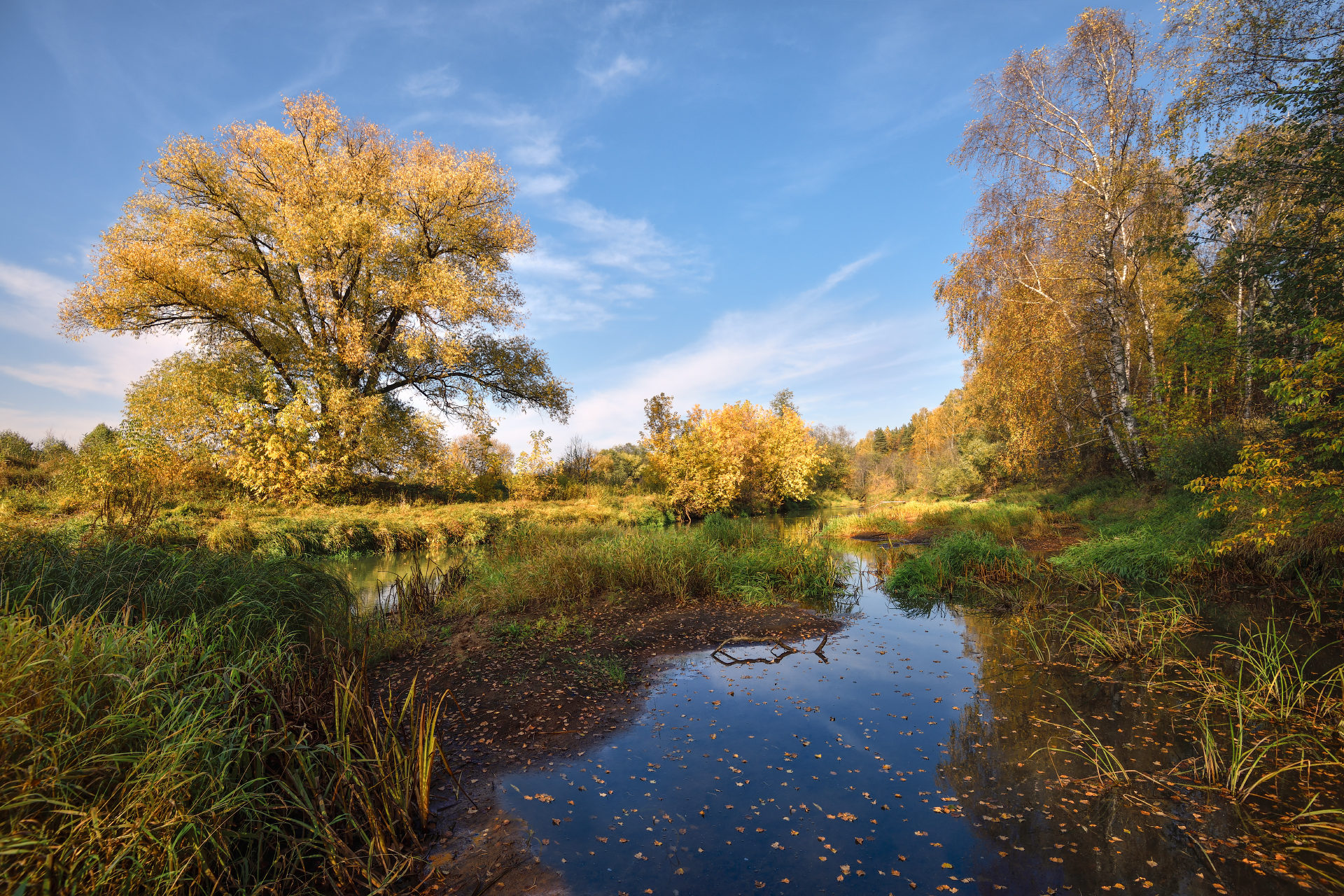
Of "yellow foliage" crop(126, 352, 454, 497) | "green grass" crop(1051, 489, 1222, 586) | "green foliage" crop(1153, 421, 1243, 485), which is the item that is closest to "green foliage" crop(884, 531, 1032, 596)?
"green grass" crop(1051, 489, 1222, 586)

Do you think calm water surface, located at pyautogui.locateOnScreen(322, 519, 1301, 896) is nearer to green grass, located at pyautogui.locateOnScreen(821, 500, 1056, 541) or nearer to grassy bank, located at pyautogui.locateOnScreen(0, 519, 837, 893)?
grassy bank, located at pyautogui.locateOnScreen(0, 519, 837, 893)

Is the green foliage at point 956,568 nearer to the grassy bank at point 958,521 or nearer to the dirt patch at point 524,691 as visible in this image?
the grassy bank at point 958,521

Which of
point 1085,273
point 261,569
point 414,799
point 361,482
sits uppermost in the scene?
point 1085,273

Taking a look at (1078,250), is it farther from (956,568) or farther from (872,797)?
(872,797)

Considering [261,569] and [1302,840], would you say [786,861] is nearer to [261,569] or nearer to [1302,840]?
[1302,840]

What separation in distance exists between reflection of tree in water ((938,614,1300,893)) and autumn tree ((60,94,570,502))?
1817 centimetres

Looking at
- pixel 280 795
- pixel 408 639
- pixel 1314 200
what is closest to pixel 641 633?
pixel 408 639

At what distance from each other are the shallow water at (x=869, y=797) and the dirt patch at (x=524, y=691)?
215 millimetres

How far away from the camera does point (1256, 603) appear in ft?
24.6

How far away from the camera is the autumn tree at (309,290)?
1683cm

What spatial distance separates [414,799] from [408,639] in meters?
3.94

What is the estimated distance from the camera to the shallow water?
303cm

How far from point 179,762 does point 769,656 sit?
5.66 m

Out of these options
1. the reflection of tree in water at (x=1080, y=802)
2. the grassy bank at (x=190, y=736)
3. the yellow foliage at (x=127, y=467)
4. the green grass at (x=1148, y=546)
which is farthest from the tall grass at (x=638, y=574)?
the yellow foliage at (x=127, y=467)
